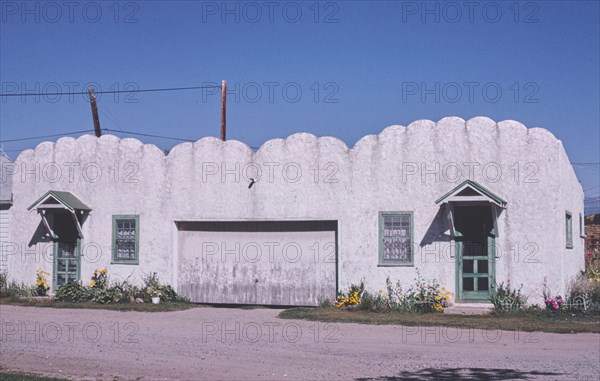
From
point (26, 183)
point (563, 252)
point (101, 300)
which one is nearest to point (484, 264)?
point (563, 252)

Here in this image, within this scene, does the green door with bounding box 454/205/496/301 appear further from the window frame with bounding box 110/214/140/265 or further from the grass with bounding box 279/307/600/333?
the window frame with bounding box 110/214/140/265

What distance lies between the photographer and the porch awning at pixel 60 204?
1973 centimetres

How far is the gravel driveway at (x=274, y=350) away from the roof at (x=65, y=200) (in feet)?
13.3

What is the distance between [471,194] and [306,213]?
13.4ft

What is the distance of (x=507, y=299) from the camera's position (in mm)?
16891

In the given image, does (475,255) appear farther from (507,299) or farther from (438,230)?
(507,299)

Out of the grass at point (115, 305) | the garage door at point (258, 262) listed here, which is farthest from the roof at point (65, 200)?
the garage door at point (258, 262)

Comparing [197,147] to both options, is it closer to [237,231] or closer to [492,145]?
[237,231]

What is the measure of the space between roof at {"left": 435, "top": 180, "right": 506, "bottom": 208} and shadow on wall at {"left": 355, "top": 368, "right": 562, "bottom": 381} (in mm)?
6918

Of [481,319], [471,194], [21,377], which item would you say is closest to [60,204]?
[21,377]

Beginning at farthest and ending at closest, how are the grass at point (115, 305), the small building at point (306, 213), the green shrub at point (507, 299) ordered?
1. the grass at point (115, 305)
2. the small building at point (306, 213)
3. the green shrub at point (507, 299)

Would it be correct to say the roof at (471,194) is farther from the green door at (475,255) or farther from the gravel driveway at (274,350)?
the gravel driveway at (274,350)

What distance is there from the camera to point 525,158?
56.4ft

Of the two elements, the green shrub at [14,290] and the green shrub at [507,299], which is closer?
the green shrub at [507,299]
